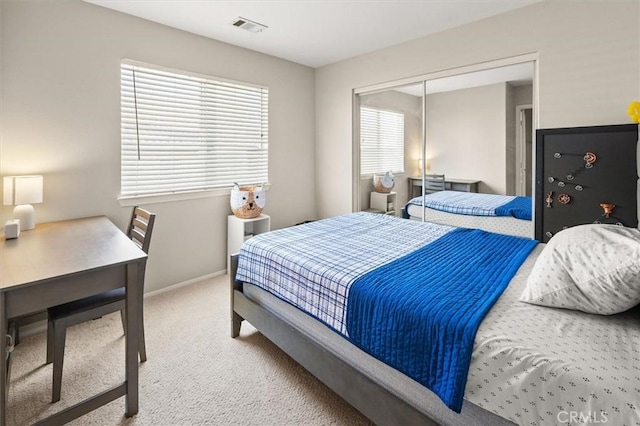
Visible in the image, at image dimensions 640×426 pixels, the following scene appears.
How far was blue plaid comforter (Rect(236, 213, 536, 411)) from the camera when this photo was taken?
4.09 feet

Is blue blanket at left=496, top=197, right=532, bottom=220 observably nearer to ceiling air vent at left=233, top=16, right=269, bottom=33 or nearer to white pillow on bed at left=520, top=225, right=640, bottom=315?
white pillow on bed at left=520, top=225, right=640, bottom=315

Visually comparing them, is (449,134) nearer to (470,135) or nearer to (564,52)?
(470,135)

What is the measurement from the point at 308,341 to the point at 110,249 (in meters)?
1.20

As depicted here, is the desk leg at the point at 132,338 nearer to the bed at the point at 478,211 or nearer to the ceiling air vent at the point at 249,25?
the ceiling air vent at the point at 249,25

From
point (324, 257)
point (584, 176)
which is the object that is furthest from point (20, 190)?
point (584, 176)

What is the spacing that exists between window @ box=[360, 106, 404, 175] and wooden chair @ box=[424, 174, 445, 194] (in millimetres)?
340

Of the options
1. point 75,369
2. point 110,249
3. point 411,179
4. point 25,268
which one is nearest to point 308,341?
point 110,249

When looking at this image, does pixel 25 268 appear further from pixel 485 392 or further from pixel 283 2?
pixel 283 2

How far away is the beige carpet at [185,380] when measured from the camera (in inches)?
66.8

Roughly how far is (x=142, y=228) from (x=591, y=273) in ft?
8.19

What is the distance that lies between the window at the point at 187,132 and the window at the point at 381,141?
1.23 meters

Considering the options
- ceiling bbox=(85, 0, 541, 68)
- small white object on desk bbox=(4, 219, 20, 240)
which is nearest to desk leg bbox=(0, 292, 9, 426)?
small white object on desk bbox=(4, 219, 20, 240)

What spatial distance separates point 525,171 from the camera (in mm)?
2896

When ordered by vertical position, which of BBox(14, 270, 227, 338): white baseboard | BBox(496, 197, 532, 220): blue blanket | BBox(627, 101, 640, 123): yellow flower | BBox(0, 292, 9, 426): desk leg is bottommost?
BBox(14, 270, 227, 338): white baseboard
